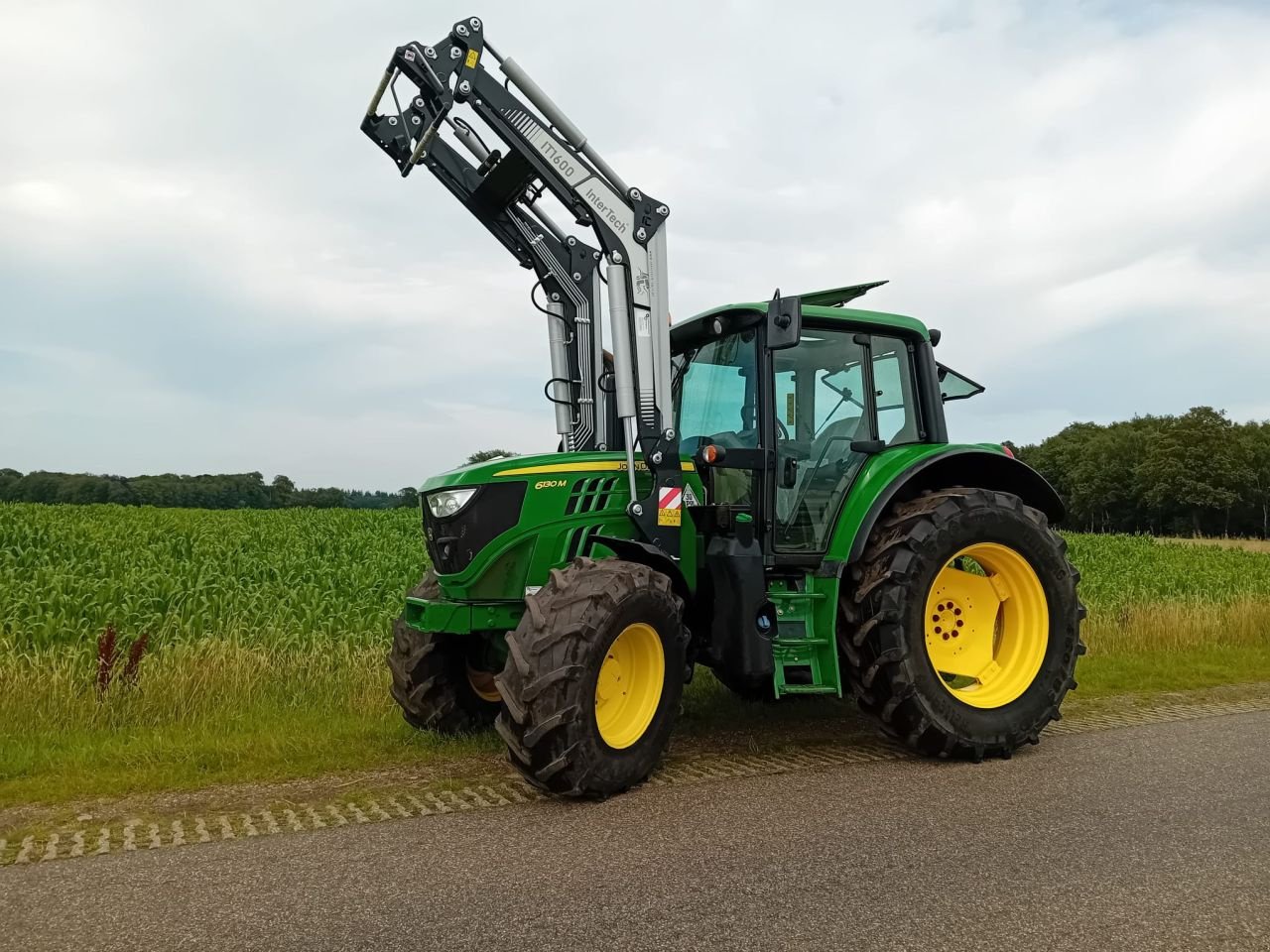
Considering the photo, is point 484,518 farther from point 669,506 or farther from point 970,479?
point 970,479

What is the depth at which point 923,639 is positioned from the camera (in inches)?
207

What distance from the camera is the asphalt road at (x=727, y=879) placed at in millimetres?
3018

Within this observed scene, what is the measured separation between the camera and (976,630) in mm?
5844

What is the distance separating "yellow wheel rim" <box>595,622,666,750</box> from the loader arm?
629mm

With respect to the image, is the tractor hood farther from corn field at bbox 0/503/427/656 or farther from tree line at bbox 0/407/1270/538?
tree line at bbox 0/407/1270/538

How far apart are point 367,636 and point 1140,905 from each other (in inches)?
238

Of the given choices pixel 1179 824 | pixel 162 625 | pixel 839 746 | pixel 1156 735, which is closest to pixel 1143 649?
pixel 1156 735

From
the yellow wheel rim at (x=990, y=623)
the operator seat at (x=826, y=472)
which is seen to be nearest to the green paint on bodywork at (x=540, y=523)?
the operator seat at (x=826, y=472)

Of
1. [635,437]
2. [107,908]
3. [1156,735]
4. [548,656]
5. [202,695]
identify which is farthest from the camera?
[202,695]

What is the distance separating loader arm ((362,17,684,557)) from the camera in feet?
17.0

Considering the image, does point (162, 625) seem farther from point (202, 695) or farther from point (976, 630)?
point (976, 630)

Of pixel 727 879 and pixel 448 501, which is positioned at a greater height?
pixel 448 501

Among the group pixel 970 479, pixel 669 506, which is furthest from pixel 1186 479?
pixel 669 506

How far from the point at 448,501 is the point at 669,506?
1125 mm
